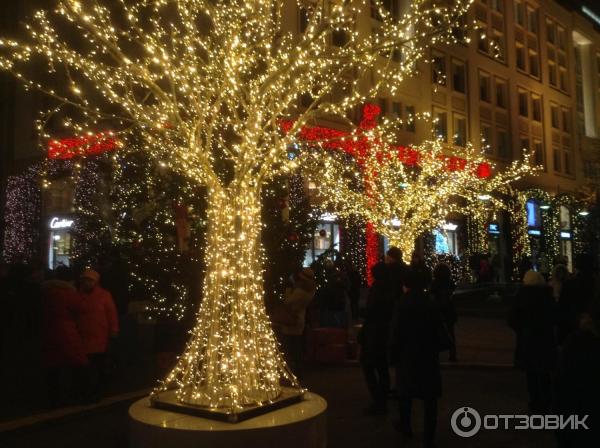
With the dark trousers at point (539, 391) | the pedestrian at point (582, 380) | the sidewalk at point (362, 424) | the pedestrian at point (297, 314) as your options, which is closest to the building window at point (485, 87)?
the sidewalk at point (362, 424)

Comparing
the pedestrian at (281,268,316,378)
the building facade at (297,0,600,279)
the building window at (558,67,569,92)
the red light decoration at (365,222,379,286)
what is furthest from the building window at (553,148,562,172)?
the pedestrian at (281,268,316,378)

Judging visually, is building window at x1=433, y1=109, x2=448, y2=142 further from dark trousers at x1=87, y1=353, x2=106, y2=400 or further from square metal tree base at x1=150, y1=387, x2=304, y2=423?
square metal tree base at x1=150, y1=387, x2=304, y2=423

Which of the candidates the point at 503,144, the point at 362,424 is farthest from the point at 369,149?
the point at 503,144

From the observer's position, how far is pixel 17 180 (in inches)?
1043

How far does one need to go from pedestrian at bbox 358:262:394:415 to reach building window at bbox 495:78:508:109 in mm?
32150

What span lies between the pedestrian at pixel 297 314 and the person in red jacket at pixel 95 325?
2.40 metres

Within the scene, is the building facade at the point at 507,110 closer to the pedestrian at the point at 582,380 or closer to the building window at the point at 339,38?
the building window at the point at 339,38

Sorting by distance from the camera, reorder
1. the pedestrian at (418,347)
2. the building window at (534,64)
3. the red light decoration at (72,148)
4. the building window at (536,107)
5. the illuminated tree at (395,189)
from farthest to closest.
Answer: the building window at (534,64) → the building window at (536,107) → the illuminated tree at (395,189) → the red light decoration at (72,148) → the pedestrian at (418,347)

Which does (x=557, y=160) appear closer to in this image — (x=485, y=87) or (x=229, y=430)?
(x=485, y=87)

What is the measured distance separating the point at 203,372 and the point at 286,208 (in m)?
4.35

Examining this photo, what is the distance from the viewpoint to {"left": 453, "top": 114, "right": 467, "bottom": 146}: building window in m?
33.2

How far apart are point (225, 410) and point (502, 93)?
3551 centimetres

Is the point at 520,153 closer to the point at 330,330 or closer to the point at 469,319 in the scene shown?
the point at 469,319

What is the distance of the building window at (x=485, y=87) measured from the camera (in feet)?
117
